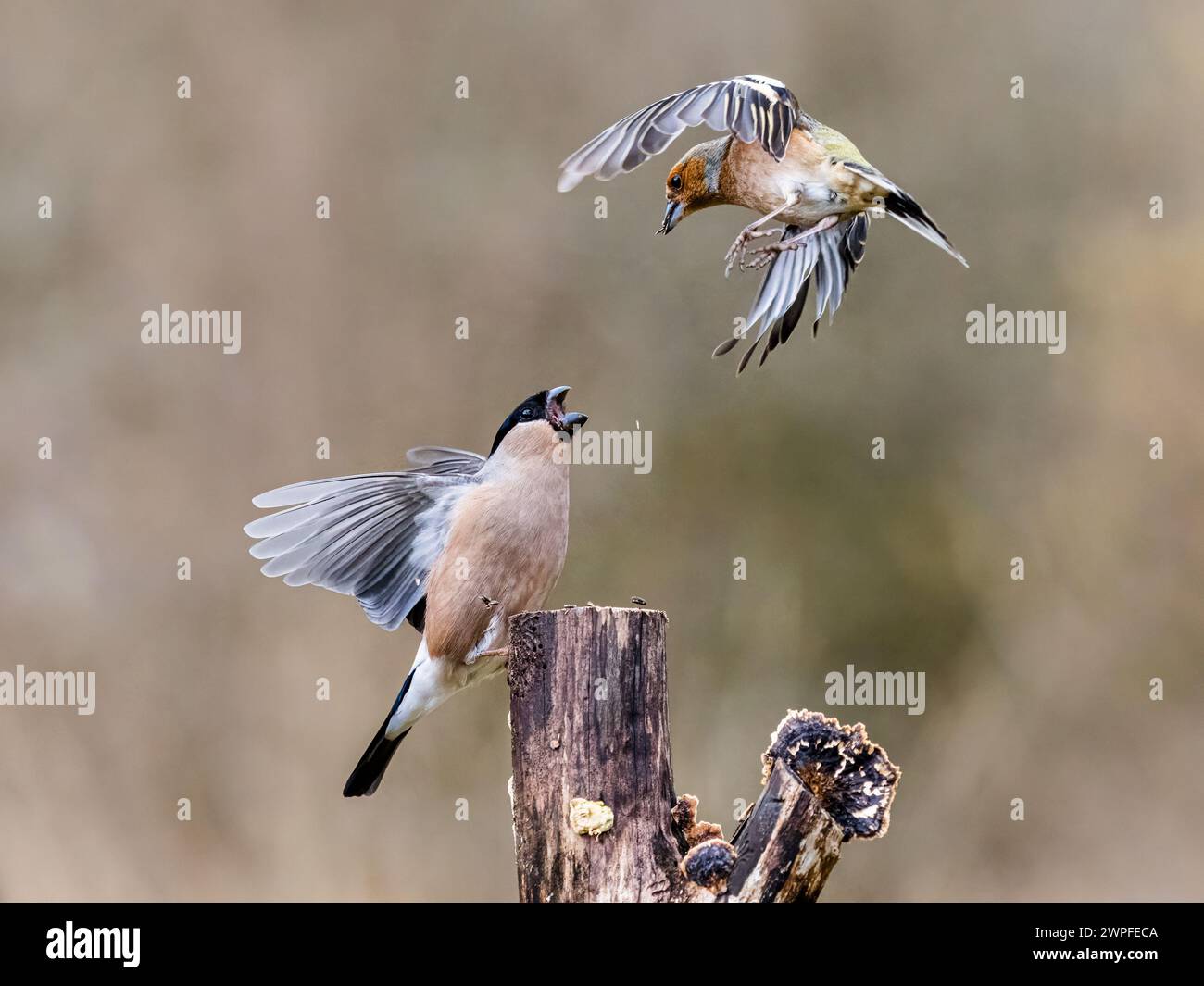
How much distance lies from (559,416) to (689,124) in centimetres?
108

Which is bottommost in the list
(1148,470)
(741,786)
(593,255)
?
(741,786)

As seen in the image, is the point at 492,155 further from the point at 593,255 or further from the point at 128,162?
the point at 128,162

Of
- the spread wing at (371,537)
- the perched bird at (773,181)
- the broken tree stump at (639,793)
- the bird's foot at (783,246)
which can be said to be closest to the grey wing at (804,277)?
the perched bird at (773,181)

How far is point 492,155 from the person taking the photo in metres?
8.48

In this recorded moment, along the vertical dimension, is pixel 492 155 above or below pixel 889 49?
below

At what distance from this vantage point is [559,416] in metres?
4.37

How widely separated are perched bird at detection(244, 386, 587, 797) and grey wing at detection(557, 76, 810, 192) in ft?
3.21

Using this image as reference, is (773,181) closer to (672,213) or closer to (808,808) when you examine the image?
(672,213)

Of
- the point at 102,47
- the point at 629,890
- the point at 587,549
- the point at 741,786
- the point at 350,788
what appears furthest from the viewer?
the point at 102,47

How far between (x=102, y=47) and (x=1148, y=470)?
6.83 m

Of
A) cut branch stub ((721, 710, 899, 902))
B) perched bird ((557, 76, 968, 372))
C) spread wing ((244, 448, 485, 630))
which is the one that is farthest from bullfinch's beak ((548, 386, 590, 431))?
cut branch stub ((721, 710, 899, 902))

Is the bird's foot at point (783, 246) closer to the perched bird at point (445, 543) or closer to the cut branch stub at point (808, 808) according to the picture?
the perched bird at point (445, 543)

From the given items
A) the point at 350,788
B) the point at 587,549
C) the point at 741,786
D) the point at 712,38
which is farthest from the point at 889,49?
the point at 350,788

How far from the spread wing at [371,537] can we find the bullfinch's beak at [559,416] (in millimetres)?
373
